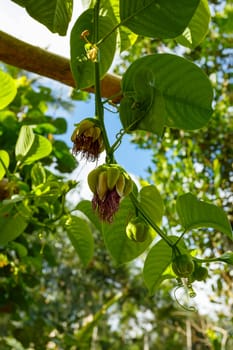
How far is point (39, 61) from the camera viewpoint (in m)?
0.56

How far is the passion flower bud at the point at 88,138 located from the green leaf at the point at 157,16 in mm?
79

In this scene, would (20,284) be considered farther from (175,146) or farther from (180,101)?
(175,146)

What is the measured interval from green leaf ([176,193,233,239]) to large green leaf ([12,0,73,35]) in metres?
0.18

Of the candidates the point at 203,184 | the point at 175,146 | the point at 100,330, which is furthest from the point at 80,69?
the point at 100,330

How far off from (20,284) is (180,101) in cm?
104

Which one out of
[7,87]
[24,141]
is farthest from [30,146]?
[7,87]

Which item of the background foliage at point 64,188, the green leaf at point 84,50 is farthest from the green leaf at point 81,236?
the green leaf at point 84,50

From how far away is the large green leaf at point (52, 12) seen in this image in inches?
15.1

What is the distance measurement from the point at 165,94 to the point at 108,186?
0.10 m

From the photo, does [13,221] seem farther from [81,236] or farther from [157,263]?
[157,263]

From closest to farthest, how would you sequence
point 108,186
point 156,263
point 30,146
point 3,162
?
1. point 108,186
2. point 156,263
3. point 3,162
4. point 30,146

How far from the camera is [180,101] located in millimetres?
391

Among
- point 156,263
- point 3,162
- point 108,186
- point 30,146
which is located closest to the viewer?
point 108,186

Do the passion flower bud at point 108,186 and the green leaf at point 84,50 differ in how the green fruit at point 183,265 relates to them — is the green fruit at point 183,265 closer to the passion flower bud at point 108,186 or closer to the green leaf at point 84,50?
the passion flower bud at point 108,186
